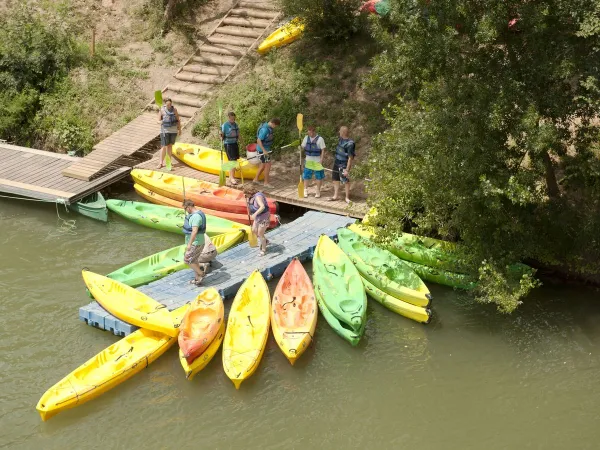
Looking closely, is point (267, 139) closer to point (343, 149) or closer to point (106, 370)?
point (343, 149)

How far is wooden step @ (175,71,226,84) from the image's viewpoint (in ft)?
70.5

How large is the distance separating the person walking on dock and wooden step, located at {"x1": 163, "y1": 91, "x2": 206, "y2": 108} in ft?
6.90

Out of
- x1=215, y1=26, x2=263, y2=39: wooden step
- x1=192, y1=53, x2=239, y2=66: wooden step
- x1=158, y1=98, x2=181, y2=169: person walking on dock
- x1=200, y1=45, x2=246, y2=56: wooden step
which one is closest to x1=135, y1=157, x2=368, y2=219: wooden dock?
x1=158, y1=98, x2=181, y2=169: person walking on dock

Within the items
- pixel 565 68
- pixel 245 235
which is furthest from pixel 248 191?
pixel 565 68

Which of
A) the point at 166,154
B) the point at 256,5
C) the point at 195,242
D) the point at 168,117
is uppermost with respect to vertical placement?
the point at 256,5

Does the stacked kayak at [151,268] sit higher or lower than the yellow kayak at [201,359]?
higher

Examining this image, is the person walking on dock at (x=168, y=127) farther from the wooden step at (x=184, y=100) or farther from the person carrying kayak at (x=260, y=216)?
the person carrying kayak at (x=260, y=216)

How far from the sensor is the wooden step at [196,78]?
2148 cm

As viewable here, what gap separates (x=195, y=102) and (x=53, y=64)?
3.95 m

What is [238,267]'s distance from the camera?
1547 centimetres

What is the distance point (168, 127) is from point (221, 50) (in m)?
4.11

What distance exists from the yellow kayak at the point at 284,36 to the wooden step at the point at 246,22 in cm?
97

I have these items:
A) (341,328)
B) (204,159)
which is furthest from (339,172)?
(341,328)

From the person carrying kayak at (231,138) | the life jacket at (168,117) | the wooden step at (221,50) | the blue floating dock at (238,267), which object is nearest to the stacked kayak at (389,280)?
the blue floating dock at (238,267)
